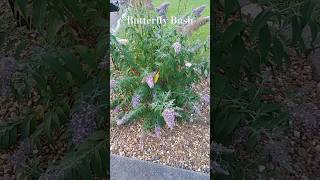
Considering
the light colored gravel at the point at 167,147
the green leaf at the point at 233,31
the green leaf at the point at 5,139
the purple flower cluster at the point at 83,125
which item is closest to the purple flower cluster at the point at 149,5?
the light colored gravel at the point at 167,147

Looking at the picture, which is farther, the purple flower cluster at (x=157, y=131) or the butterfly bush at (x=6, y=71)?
the butterfly bush at (x=6, y=71)

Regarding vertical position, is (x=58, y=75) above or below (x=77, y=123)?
above

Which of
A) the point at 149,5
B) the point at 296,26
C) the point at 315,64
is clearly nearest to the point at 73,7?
the point at 149,5

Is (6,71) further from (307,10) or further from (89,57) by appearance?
(307,10)

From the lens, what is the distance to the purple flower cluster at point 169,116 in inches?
59.2

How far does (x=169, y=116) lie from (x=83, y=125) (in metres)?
0.49

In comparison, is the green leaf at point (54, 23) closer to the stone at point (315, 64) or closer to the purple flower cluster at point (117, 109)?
the purple flower cluster at point (117, 109)

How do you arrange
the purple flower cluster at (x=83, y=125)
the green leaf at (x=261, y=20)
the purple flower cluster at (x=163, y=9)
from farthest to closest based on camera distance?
the green leaf at (x=261, y=20), the purple flower cluster at (x=83, y=125), the purple flower cluster at (x=163, y=9)

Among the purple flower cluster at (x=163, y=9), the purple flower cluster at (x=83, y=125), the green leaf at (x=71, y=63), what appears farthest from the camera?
the green leaf at (x=71, y=63)

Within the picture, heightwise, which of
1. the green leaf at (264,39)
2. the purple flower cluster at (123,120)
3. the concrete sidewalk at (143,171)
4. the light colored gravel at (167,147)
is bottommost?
the concrete sidewalk at (143,171)

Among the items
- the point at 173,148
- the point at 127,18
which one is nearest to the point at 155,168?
the point at 173,148

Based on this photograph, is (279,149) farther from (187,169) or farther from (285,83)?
(285,83)

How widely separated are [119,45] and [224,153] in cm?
69

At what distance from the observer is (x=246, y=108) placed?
87.7 inches
